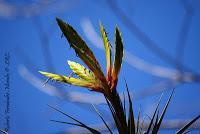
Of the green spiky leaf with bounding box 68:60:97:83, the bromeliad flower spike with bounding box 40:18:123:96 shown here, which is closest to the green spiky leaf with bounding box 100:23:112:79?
the bromeliad flower spike with bounding box 40:18:123:96

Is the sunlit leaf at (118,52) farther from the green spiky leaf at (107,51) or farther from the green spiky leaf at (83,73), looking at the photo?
the green spiky leaf at (83,73)

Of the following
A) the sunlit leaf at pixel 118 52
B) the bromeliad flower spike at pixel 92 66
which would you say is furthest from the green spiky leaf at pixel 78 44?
A: the sunlit leaf at pixel 118 52

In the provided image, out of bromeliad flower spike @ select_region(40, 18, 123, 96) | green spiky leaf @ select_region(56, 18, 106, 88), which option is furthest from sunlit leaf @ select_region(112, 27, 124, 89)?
green spiky leaf @ select_region(56, 18, 106, 88)

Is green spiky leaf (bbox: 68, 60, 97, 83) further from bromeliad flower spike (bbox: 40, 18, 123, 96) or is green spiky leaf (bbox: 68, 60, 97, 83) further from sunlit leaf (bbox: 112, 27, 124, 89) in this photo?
sunlit leaf (bbox: 112, 27, 124, 89)

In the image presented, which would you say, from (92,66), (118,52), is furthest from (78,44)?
(118,52)

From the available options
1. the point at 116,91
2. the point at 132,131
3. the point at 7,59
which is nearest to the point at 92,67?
the point at 116,91

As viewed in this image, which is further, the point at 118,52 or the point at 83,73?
the point at 83,73

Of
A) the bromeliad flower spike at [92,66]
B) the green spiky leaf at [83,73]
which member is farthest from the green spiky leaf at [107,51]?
the green spiky leaf at [83,73]

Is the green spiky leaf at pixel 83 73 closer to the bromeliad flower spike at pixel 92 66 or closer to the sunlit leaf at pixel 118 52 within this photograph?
the bromeliad flower spike at pixel 92 66

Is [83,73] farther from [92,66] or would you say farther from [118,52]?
[118,52]

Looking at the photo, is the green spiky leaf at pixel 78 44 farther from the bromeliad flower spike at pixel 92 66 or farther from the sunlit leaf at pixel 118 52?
the sunlit leaf at pixel 118 52
